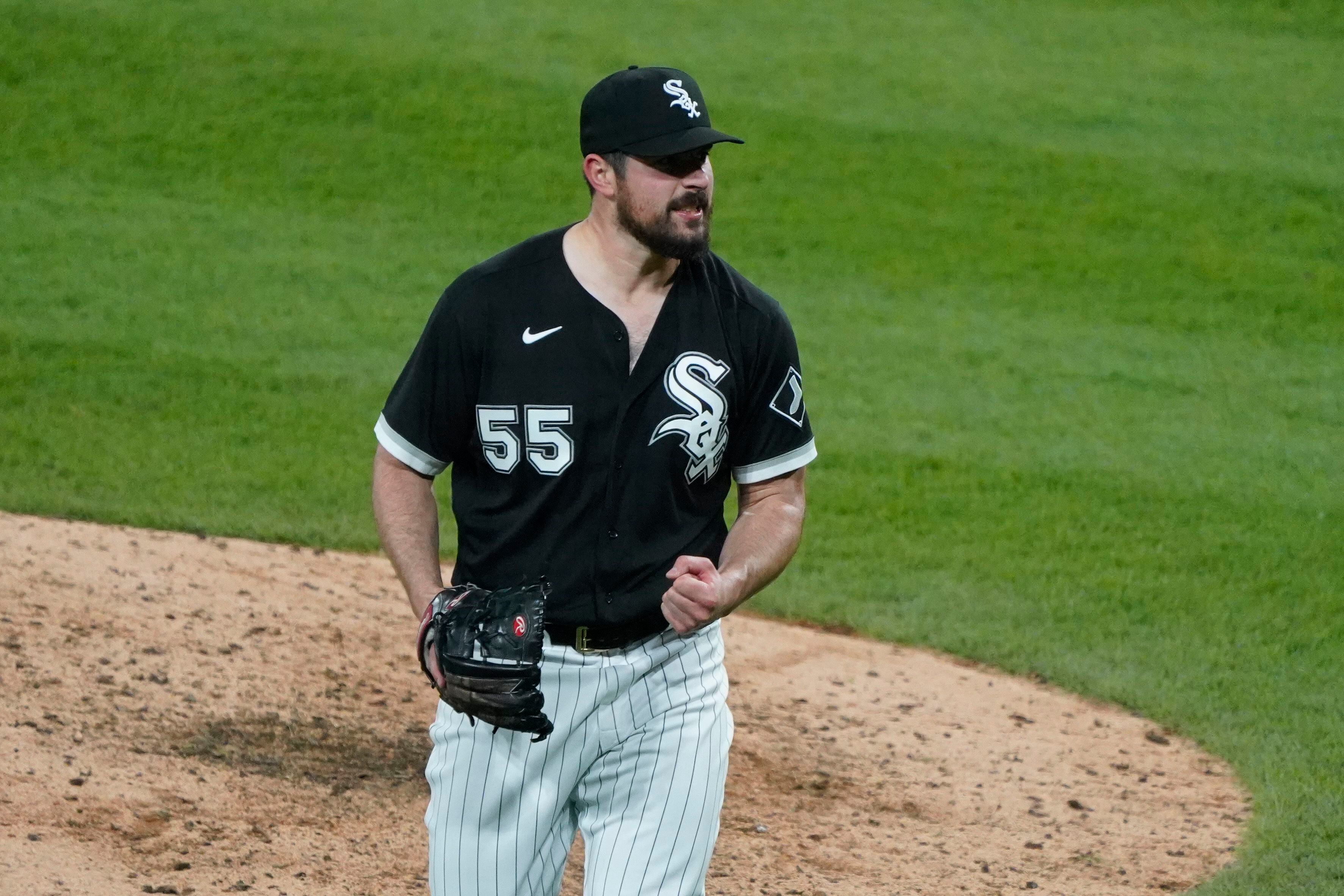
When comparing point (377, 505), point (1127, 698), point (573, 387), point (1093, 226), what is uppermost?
point (573, 387)

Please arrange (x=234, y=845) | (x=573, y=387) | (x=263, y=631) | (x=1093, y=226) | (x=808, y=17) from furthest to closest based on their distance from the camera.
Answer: (x=808, y=17), (x=1093, y=226), (x=263, y=631), (x=234, y=845), (x=573, y=387)

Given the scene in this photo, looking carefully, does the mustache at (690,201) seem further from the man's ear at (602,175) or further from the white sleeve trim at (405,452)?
the white sleeve trim at (405,452)

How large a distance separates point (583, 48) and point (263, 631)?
36.9 feet

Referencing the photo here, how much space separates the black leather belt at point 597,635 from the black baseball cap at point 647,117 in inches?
39.0

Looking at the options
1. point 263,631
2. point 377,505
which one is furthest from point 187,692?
point 377,505

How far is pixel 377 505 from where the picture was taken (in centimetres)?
359

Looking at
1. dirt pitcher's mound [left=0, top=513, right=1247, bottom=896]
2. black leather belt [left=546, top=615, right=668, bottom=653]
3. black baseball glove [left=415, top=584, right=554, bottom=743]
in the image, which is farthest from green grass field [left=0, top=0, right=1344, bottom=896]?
black baseball glove [left=415, top=584, right=554, bottom=743]

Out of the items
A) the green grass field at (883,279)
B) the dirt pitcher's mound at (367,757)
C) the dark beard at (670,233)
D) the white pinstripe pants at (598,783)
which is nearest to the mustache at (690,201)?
the dark beard at (670,233)

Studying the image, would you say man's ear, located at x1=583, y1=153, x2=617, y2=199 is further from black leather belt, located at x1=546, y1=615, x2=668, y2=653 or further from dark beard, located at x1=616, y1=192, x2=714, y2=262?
black leather belt, located at x1=546, y1=615, x2=668, y2=653

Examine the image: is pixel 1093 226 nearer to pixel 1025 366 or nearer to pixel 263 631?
pixel 1025 366

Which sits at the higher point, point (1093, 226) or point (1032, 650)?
point (1093, 226)

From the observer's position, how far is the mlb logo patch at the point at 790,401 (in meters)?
3.61

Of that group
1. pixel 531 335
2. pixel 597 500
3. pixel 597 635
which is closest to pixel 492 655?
pixel 597 635

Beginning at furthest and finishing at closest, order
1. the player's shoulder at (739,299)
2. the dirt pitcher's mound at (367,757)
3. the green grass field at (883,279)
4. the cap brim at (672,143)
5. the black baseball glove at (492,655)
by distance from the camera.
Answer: the green grass field at (883,279) → the dirt pitcher's mound at (367,757) → the player's shoulder at (739,299) → the cap brim at (672,143) → the black baseball glove at (492,655)
